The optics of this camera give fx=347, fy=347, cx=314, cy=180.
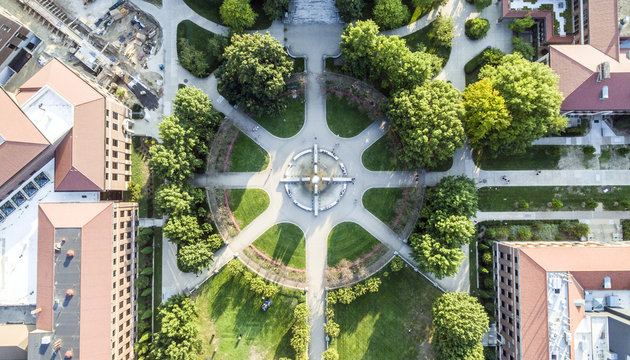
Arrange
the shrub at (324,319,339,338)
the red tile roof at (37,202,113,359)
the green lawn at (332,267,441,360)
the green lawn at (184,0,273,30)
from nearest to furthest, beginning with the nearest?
the red tile roof at (37,202,113,359)
the shrub at (324,319,339,338)
the green lawn at (332,267,441,360)
the green lawn at (184,0,273,30)

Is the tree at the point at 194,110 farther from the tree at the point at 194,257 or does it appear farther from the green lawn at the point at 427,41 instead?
the green lawn at the point at 427,41

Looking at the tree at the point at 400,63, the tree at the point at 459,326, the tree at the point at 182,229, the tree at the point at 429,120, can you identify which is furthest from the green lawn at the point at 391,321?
the tree at the point at 400,63

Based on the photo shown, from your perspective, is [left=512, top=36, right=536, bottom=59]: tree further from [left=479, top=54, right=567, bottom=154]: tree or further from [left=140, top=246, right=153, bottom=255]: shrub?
[left=140, top=246, right=153, bottom=255]: shrub

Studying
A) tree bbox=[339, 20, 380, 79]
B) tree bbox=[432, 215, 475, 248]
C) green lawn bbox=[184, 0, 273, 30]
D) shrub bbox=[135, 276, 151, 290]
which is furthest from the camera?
green lawn bbox=[184, 0, 273, 30]

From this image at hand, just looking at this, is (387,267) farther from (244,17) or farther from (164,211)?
(244,17)

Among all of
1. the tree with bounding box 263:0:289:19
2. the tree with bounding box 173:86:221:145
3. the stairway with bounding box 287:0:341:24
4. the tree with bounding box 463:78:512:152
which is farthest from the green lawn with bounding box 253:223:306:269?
the stairway with bounding box 287:0:341:24

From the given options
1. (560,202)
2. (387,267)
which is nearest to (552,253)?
(560,202)
